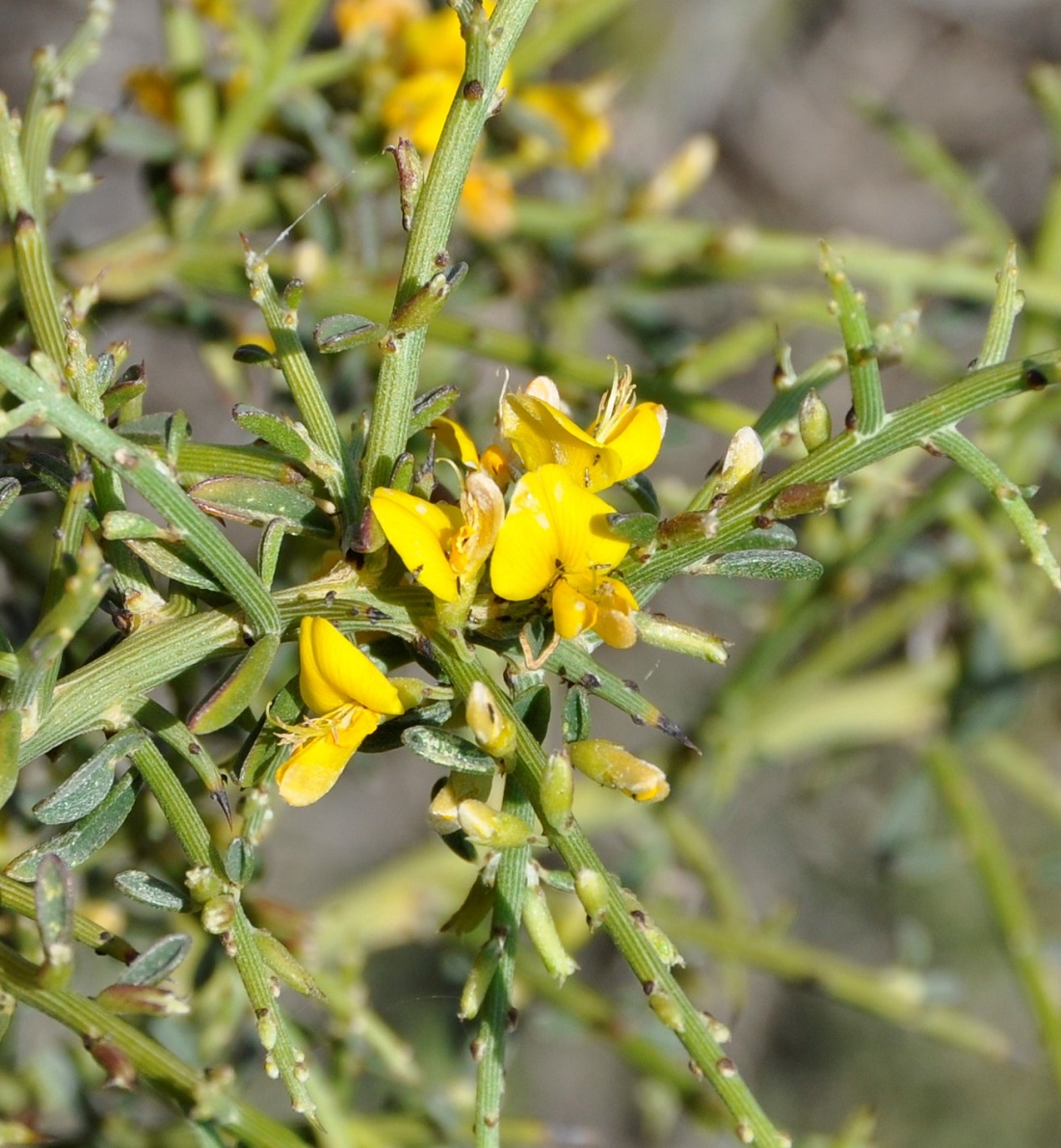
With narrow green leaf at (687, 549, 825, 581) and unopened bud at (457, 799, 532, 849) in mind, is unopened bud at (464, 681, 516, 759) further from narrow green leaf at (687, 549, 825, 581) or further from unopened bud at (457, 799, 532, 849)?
narrow green leaf at (687, 549, 825, 581)

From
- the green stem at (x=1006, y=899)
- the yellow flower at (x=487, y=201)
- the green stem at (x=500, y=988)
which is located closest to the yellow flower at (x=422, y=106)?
the yellow flower at (x=487, y=201)

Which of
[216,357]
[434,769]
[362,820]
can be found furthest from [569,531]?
[362,820]

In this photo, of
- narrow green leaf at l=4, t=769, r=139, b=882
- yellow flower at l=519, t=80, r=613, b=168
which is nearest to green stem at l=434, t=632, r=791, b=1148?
narrow green leaf at l=4, t=769, r=139, b=882

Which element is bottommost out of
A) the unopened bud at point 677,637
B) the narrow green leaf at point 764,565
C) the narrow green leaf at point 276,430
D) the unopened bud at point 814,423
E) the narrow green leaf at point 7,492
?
the unopened bud at point 677,637

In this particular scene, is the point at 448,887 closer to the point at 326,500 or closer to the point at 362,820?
the point at 326,500

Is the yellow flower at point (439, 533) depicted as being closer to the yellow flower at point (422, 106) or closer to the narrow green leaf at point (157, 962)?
the narrow green leaf at point (157, 962)

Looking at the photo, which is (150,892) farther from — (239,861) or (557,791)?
(557,791)
